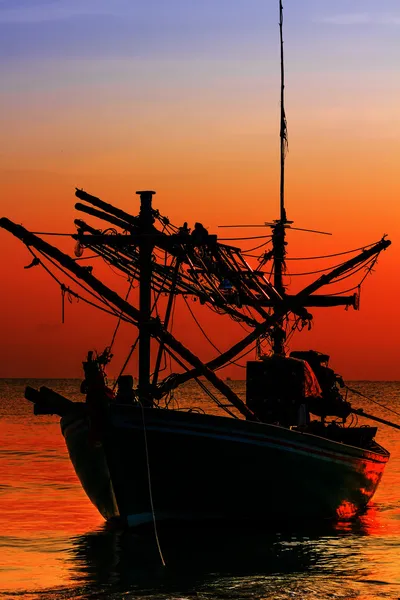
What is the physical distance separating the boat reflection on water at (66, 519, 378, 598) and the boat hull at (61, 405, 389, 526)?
65cm

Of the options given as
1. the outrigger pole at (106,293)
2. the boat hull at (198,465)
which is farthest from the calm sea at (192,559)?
the outrigger pole at (106,293)

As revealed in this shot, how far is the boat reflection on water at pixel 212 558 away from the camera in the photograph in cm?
2473

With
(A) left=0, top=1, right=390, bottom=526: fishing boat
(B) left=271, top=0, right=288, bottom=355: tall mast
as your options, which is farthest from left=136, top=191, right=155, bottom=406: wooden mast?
(B) left=271, top=0, right=288, bottom=355: tall mast

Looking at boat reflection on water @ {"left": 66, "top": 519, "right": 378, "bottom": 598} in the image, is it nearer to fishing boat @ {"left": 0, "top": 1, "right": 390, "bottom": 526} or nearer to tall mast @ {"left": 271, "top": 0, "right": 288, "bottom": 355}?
fishing boat @ {"left": 0, "top": 1, "right": 390, "bottom": 526}

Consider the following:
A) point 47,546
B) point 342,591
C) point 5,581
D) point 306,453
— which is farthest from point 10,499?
point 342,591

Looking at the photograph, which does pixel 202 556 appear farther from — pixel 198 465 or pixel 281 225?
pixel 281 225

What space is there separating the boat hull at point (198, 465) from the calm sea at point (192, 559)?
0.71m

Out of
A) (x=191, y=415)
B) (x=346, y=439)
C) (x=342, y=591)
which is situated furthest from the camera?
(x=346, y=439)

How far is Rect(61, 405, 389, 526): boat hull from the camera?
29859mm

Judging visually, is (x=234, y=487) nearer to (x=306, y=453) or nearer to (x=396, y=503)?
(x=306, y=453)

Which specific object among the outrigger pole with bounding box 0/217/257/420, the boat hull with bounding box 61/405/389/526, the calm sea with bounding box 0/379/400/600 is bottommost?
the calm sea with bounding box 0/379/400/600

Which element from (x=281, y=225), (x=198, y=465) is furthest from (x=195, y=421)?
(x=281, y=225)

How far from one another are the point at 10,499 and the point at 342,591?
22.8 m

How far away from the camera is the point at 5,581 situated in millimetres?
25078
